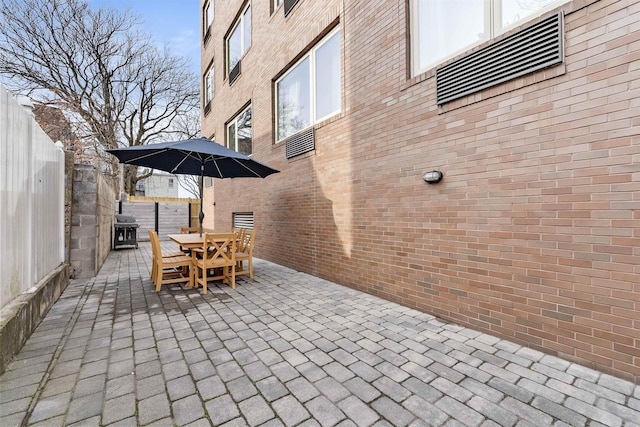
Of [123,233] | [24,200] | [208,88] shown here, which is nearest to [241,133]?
[123,233]

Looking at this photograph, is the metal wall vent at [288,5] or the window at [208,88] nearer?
the metal wall vent at [288,5]

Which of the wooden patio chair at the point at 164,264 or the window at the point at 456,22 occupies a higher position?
the window at the point at 456,22

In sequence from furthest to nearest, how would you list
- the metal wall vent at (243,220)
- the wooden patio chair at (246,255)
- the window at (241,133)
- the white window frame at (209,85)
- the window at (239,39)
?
the white window frame at (209,85) < the window at (241,133) < the window at (239,39) < the metal wall vent at (243,220) < the wooden patio chair at (246,255)

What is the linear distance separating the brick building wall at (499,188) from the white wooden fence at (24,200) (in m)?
3.75

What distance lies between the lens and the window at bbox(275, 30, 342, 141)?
521cm

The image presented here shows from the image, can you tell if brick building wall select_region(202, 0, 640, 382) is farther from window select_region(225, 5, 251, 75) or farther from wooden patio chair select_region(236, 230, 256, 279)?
window select_region(225, 5, 251, 75)

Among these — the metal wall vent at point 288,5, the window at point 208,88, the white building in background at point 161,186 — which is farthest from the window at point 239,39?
the white building in background at point 161,186

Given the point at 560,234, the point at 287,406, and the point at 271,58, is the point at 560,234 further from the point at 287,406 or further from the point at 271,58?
the point at 271,58

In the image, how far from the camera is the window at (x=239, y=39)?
8477 mm

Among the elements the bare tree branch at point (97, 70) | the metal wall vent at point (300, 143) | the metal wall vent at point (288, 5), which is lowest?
the metal wall vent at point (300, 143)

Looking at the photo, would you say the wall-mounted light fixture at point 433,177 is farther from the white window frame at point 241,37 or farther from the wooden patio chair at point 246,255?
the white window frame at point 241,37

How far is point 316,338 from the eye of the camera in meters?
2.83

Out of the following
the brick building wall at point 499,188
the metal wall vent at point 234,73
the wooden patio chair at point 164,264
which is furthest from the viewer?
the metal wall vent at point 234,73

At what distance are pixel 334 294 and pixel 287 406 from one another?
8.28 feet
